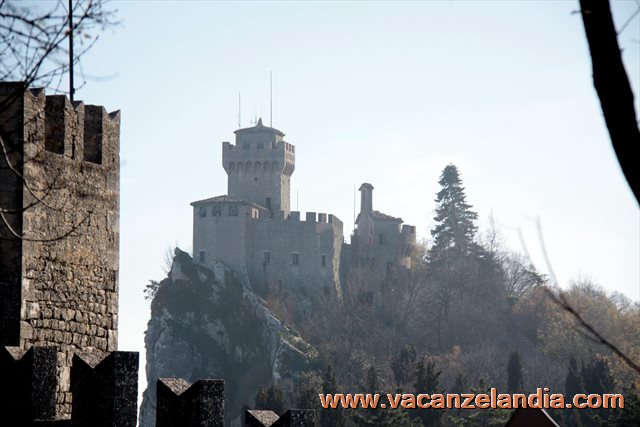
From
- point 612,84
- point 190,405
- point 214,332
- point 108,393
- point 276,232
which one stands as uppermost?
point 276,232

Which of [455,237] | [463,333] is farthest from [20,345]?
[455,237]

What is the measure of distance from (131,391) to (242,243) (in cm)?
8117

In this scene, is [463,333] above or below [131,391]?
above

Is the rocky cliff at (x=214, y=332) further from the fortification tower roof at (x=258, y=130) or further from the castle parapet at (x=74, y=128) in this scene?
the castle parapet at (x=74, y=128)

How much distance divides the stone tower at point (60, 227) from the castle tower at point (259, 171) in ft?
275

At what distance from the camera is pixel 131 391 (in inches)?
385

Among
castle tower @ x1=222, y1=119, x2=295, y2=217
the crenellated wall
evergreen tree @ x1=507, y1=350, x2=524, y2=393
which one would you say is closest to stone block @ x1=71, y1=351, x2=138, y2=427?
evergreen tree @ x1=507, y1=350, x2=524, y2=393

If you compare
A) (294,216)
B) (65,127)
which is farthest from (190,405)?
(294,216)

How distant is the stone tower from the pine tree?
93.4m

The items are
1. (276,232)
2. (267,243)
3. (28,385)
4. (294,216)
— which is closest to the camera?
(28,385)

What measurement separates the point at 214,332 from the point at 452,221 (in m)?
26.3

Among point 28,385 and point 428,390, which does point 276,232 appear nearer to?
point 428,390

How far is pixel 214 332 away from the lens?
90.8 metres

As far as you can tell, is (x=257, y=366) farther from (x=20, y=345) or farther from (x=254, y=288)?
(x=20, y=345)
